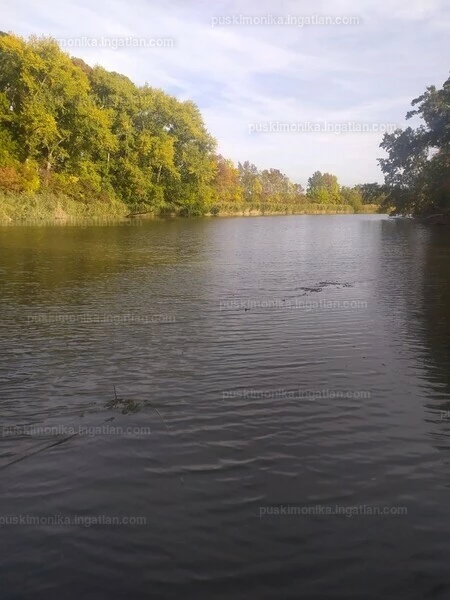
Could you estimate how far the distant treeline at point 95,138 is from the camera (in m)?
57.3

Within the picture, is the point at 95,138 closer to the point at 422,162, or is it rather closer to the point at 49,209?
the point at 49,209

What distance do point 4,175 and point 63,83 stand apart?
14.7 meters

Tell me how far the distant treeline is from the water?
155 ft

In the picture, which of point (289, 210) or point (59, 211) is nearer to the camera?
point (59, 211)

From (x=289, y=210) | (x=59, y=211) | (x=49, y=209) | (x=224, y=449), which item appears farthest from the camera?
(x=289, y=210)

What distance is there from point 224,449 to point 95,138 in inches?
2502

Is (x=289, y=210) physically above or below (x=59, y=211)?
above

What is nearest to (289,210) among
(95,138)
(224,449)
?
(95,138)

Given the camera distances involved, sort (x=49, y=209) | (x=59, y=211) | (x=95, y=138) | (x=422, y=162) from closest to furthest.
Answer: (x=49, y=209) → (x=59, y=211) → (x=95, y=138) → (x=422, y=162)

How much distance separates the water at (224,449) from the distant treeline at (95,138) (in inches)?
1856

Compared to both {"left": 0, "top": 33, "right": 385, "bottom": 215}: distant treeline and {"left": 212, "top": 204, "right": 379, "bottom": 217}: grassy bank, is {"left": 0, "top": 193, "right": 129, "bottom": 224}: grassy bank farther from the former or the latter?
{"left": 212, "top": 204, "right": 379, "bottom": 217}: grassy bank

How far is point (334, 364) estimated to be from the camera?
9.94m

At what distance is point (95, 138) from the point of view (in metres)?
64.0

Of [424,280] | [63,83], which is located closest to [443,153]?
[63,83]
